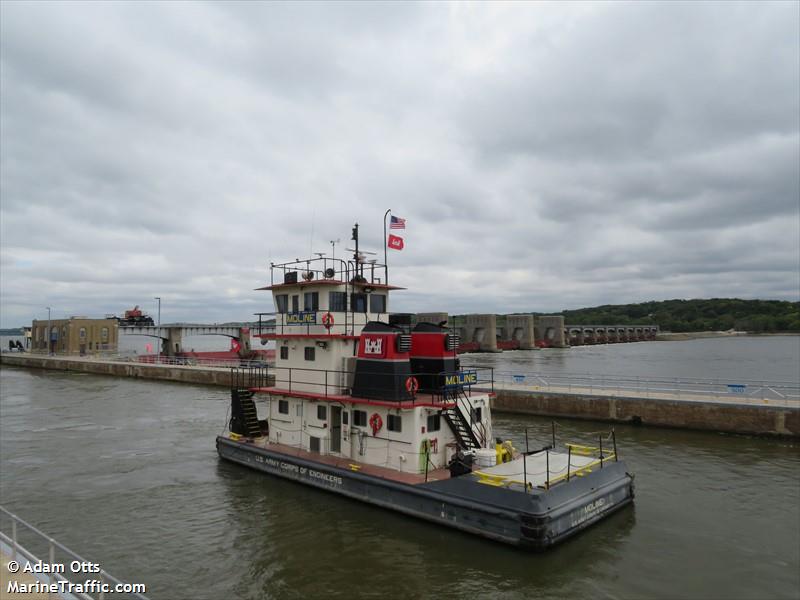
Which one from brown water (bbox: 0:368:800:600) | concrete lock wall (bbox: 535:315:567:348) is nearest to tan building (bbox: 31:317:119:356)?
brown water (bbox: 0:368:800:600)

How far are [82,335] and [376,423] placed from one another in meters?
79.4

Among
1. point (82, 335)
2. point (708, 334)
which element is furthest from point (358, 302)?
point (708, 334)

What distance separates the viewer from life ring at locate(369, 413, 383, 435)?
50.9 ft

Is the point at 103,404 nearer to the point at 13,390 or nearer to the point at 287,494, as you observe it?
the point at 13,390

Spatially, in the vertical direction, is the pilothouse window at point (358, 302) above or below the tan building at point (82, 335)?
above

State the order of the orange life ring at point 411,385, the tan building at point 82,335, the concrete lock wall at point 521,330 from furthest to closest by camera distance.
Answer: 1. the concrete lock wall at point 521,330
2. the tan building at point 82,335
3. the orange life ring at point 411,385

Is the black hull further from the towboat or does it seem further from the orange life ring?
the orange life ring

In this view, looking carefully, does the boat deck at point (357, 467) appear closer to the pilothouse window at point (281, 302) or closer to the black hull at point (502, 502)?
the black hull at point (502, 502)

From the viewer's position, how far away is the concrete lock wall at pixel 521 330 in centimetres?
11538

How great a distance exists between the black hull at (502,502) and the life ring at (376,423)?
1.36m

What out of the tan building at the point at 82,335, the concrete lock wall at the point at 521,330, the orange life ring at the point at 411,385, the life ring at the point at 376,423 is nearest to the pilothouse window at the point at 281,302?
the life ring at the point at 376,423

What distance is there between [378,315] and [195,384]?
38192 mm

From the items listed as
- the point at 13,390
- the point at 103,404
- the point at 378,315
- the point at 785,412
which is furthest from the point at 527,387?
the point at 13,390

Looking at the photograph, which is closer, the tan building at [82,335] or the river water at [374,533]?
the river water at [374,533]
